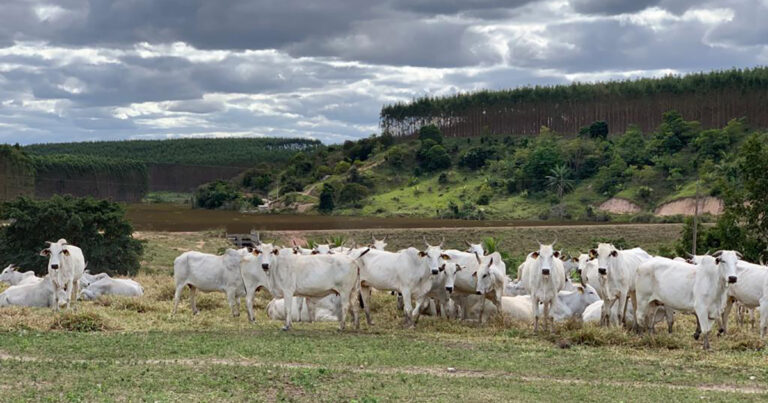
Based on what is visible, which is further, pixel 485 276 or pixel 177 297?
pixel 177 297

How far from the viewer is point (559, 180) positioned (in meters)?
99.4

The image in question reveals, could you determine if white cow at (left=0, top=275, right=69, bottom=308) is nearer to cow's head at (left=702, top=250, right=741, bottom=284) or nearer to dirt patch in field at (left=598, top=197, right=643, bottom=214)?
cow's head at (left=702, top=250, right=741, bottom=284)

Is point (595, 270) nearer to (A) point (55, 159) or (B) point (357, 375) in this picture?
(B) point (357, 375)

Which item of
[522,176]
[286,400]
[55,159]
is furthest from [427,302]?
[55,159]

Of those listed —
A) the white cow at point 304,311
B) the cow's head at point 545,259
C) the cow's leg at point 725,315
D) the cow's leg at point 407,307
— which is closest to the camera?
the cow's leg at point 725,315

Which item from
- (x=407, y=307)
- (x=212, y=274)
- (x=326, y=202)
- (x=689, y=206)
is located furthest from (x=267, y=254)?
(x=326, y=202)

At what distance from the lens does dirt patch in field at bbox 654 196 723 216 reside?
83.6m

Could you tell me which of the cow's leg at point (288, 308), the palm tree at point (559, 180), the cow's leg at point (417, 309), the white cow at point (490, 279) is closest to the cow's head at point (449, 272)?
the white cow at point (490, 279)

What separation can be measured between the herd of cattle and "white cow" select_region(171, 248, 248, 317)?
2 centimetres

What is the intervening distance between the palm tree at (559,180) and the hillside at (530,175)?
0.14 metres

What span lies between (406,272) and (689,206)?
70.9 meters

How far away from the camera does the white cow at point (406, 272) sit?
20500 millimetres

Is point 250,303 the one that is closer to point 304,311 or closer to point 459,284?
point 304,311

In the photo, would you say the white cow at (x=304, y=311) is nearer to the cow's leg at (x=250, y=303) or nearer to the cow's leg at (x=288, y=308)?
the cow's leg at (x=250, y=303)
